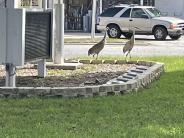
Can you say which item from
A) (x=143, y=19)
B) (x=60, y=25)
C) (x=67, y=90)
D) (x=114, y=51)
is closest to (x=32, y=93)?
→ (x=67, y=90)

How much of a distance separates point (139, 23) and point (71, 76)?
69.1 feet

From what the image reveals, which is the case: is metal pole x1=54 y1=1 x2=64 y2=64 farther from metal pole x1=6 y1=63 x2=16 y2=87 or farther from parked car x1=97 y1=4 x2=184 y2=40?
parked car x1=97 y1=4 x2=184 y2=40

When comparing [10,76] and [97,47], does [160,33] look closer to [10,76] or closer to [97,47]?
[97,47]

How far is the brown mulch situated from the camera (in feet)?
37.2

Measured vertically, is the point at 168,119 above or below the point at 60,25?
below

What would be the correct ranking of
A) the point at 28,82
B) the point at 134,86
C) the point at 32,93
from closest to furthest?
the point at 32,93 → the point at 134,86 → the point at 28,82

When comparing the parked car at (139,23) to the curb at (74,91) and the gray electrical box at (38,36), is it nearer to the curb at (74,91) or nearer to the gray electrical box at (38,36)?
the gray electrical box at (38,36)

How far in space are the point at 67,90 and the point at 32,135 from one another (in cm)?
267

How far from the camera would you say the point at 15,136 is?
7109 millimetres

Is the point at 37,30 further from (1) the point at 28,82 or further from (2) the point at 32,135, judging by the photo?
(2) the point at 32,135

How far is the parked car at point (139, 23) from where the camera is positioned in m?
32.1

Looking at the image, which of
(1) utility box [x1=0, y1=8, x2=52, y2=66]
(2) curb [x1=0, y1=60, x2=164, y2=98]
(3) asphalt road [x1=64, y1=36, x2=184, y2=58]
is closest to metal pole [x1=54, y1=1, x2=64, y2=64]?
(1) utility box [x1=0, y1=8, x2=52, y2=66]

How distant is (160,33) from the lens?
32.2 metres

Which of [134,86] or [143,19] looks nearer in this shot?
[134,86]
